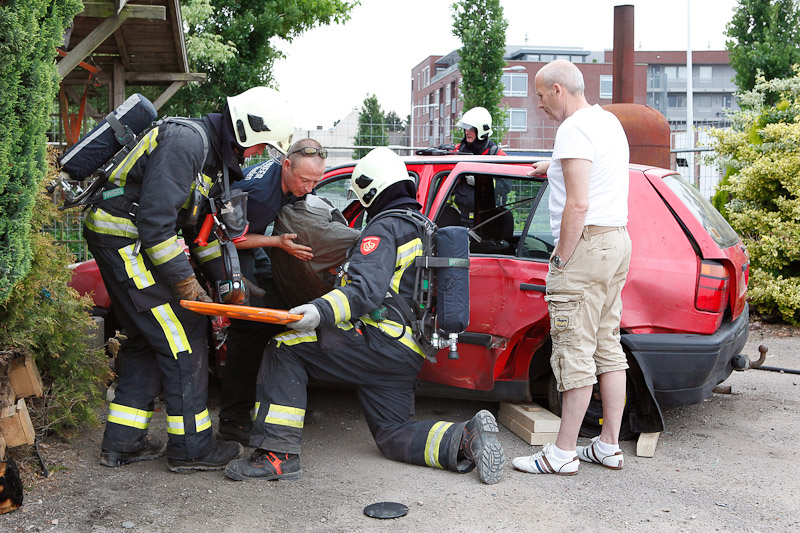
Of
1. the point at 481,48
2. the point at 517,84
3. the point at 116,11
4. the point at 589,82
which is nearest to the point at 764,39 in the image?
the point at 481,48

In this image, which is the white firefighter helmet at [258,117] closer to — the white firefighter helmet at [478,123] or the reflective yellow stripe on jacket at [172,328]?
the reflective yellow stripe on jacket at [172,328]

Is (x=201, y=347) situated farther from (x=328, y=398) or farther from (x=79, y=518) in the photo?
(x=328, y=398)

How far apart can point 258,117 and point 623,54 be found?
6011 millimetres

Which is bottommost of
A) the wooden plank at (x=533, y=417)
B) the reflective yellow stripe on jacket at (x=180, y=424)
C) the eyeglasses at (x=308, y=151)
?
the wooden plank at (x=533, y=417)

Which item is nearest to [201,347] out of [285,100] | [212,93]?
[285,100]

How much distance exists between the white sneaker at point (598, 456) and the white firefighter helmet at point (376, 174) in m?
1.76

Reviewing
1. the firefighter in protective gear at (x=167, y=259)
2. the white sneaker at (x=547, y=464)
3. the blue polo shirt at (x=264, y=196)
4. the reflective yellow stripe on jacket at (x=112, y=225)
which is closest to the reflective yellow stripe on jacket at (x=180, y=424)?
the firefighter in protective gear at (x=167, y=259)

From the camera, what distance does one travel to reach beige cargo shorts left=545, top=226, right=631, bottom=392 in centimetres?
385

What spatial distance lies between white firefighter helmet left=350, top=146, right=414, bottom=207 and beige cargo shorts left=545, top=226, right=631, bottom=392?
3.09 ft

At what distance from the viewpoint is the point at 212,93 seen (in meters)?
17.8

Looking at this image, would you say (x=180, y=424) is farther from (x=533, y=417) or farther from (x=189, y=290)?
(x=533, y=417)

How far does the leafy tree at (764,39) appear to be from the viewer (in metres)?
23.1

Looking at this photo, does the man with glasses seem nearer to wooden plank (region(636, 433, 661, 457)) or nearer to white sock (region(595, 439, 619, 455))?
white sock (region(595, 439, 619, 455))

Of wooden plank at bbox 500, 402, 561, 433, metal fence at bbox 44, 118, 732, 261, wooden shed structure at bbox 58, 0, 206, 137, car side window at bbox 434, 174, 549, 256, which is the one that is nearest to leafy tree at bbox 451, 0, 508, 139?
metal fence at bbox 44, 118, 732, 261
